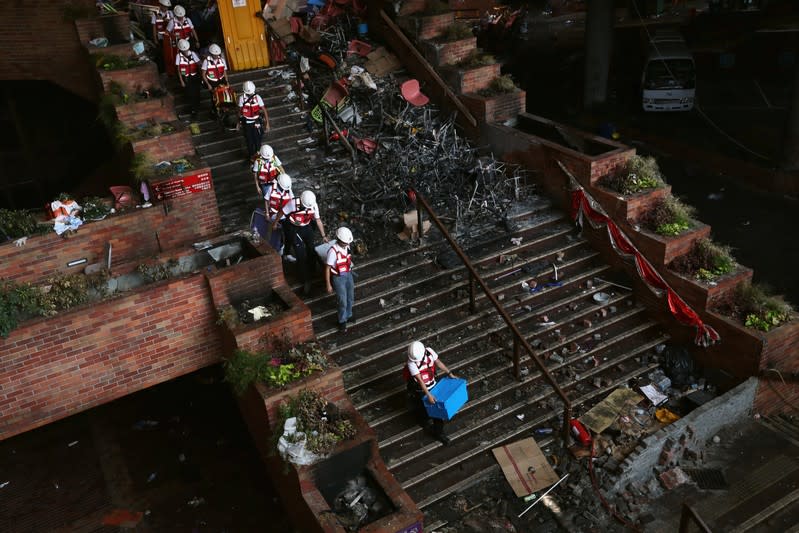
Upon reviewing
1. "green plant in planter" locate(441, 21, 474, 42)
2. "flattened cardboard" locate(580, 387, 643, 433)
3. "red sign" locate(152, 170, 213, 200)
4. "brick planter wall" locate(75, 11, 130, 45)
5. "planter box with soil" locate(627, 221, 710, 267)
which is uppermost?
"brick planter wall" locate(75, 11, 130, 45)

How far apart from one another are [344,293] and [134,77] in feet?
20.5

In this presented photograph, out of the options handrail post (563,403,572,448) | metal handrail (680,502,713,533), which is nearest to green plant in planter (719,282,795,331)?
handrail post (563,403,572,448)

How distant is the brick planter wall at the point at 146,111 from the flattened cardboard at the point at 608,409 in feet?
25.6

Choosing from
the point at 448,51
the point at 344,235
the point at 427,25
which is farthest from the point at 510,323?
the point at 427,25

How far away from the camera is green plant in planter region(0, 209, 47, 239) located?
33.3ft

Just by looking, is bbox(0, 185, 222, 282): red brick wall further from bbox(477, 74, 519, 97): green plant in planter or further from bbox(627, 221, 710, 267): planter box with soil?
bbox(627, 221, 710, 267): planter box with soil

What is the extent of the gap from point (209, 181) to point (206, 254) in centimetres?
162

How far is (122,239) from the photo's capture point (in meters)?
10.6

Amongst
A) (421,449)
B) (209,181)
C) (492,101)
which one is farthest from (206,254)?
(492,101)

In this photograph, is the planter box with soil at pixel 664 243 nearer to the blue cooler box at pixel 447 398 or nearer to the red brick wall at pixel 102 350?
the blue cooler box at pixel 447 398

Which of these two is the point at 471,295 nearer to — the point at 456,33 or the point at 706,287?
the point at 706,287

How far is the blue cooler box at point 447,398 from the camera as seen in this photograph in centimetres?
918

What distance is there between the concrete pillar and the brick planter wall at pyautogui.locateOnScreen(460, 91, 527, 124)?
9.93m

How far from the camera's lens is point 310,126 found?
47.5 ft
